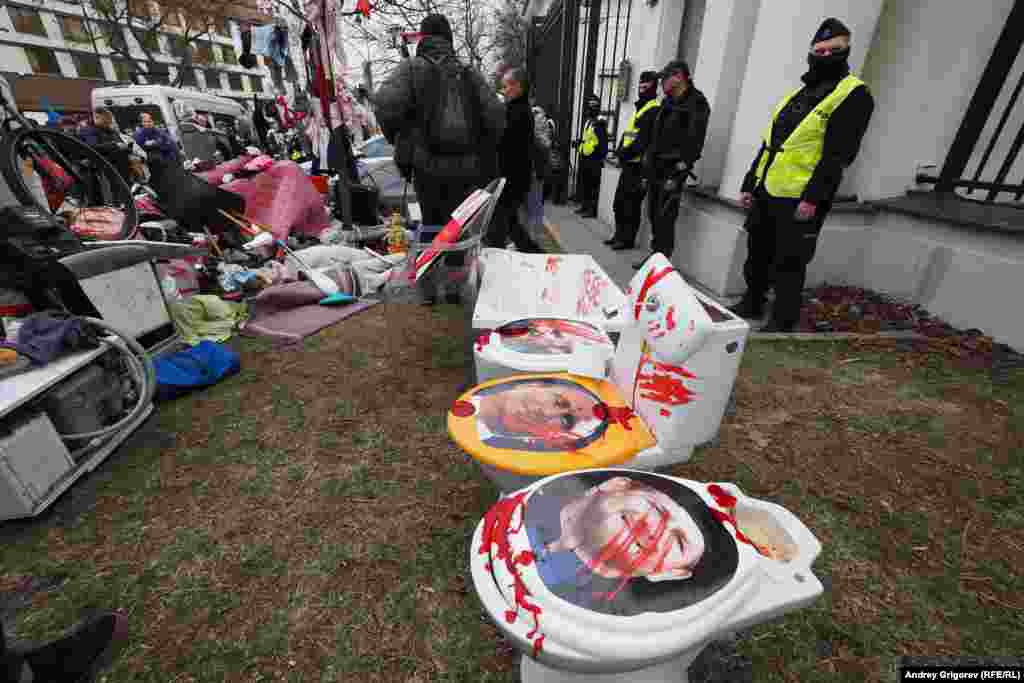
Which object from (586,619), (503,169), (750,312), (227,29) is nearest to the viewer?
(586,619)

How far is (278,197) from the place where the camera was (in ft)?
17.2

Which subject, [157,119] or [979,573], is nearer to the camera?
[979,573]

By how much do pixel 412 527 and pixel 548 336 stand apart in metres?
1.06

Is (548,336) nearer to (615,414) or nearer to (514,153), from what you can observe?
(615,414)

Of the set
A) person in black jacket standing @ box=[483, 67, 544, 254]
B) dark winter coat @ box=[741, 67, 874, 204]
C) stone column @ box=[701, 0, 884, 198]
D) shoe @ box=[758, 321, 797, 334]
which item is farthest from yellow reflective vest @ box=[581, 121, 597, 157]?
shoe @ box=[758, 321, 797, 334]

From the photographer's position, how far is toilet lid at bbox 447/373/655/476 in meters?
1.34

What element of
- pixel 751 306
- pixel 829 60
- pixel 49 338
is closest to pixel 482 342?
pixel 49 338

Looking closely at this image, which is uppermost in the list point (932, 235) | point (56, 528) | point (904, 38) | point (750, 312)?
point (904, 38)

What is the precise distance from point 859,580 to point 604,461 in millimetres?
1187

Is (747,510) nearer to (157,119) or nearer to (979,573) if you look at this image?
(979,573)

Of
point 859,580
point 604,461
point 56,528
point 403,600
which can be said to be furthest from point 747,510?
point 56,528

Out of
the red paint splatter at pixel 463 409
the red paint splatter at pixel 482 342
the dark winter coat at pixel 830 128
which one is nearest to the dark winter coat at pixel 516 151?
the dark winter coat at pixel 830 128

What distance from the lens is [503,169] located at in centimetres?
443

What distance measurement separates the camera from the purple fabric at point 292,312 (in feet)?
11.9
